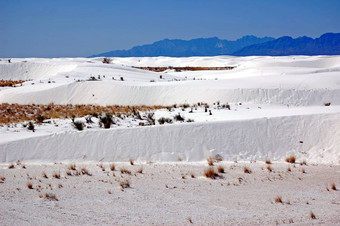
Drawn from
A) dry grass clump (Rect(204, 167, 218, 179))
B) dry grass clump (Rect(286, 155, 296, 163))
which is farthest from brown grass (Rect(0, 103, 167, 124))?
dry grass clump (Rect(204, 167, 218, 179))

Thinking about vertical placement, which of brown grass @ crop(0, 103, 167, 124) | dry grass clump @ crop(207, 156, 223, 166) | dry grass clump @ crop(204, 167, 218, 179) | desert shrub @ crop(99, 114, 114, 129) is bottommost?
dry grass clump @ crop(207, 156, 223, 166)

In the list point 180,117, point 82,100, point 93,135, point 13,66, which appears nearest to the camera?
point 93,135

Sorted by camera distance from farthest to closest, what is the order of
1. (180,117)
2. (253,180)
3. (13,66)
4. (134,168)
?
(13,66) < (180,117) < (134,168) < (253,180)

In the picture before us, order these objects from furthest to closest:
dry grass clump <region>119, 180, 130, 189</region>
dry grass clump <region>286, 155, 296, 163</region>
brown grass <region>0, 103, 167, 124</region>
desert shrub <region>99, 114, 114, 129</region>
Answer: brown grass <region>0, 103, 167, 124</region>
desert shrub <region>99, 114, 114, 129</region>
dry grass clump <region>286, 155, 296, 163</region>
dry grass clump <region>119, 180, 130, 189</region>

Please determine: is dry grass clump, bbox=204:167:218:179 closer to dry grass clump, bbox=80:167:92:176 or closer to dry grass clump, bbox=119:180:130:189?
dry grass clump, bbox=119:180:130:189

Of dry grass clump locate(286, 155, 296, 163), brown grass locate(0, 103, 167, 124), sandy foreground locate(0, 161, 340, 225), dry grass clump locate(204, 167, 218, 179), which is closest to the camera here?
sandy foreground locate(0, 161, 340, 225)

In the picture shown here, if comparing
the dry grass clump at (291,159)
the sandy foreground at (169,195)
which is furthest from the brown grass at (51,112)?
the dry grass clump at (291,159)

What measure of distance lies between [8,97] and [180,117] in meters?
18.5

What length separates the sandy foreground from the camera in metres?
7.31

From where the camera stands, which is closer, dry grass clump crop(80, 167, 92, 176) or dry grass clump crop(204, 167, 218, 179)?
dry grass clump crop(204, 167, 218, 179)

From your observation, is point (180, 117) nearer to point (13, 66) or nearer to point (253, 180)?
point (253, 180)

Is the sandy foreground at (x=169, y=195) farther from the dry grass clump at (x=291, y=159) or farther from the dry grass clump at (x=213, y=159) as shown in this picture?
the dry grass clump at (x=291, y=159)

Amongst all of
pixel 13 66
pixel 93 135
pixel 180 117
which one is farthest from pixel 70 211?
pixel 13 66

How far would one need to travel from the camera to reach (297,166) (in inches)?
465
